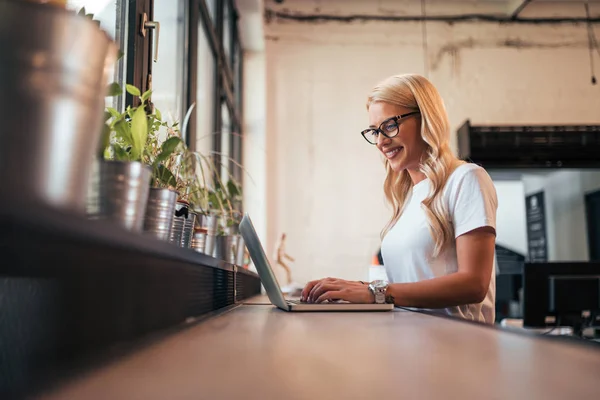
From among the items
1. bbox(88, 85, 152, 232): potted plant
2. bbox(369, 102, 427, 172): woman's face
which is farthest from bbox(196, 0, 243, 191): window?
bbox(88, 85, 152, 232): potted plant

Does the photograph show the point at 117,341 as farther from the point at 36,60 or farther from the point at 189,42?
the point at 189,42

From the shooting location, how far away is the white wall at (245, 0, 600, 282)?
5297mm

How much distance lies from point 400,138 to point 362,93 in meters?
3.77

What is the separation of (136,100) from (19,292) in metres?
1.24

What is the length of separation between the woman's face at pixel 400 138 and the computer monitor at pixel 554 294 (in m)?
1.59

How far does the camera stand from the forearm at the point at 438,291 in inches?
57.2

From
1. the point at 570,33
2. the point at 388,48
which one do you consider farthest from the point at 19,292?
the point at 570,33

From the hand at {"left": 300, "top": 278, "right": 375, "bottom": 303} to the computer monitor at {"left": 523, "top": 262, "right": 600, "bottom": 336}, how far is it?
1968 mm

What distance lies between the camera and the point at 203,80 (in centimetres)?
339

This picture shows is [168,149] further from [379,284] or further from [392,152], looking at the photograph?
[392,152]

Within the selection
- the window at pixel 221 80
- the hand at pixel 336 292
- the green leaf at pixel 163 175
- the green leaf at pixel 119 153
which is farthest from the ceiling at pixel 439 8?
the green leaf at pixel 119 153

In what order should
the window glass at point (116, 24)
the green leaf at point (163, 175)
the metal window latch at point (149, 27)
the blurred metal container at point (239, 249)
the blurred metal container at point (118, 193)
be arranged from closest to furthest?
the blurred metal container at point (118, 193) → the green leaf at point (163, 175) → the window glass at point (116, 24) → the metal window latch at point (149, 27) → the blurred metal container at point (239, 249)

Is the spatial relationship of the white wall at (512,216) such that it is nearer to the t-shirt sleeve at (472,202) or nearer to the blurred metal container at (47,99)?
the t-shirt sleeve at (472,202)

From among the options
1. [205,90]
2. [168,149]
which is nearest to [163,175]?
[168,149]
